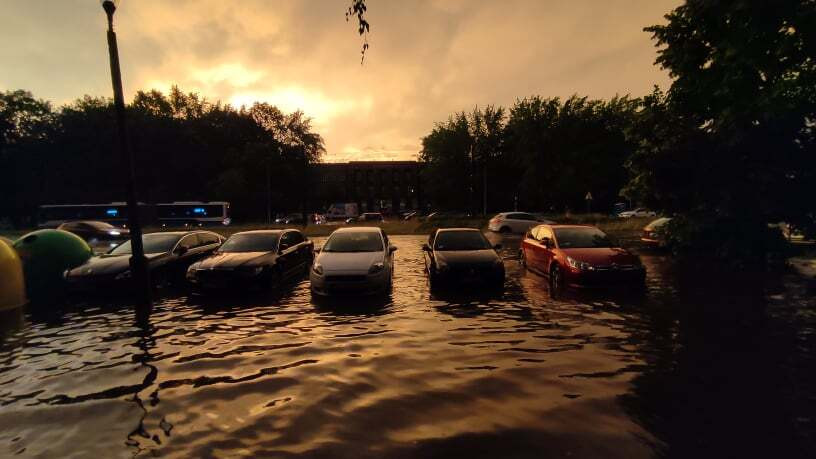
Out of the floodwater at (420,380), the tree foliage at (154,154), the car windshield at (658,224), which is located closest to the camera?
the floodwater at (420,380)

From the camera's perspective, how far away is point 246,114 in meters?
65.1

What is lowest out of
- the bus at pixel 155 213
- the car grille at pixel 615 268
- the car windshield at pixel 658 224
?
the car grille at pixel 615 268

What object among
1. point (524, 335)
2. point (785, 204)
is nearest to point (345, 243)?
point (524, 335)

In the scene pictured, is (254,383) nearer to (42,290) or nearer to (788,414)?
(788,414)

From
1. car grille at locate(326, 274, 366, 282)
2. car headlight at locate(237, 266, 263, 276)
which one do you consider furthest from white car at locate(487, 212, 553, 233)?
car headlight at locate(237, 266, 263, 276)

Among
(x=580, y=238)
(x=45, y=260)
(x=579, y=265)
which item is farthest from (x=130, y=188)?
(x=580, y=238)

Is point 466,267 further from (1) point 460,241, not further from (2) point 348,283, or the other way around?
(2) point 348,283

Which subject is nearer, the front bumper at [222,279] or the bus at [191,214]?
the front bumper at [222,279]

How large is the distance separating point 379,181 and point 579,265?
100905mm

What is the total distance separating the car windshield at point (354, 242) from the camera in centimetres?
1123

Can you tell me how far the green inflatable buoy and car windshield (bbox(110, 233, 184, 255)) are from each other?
3.87 ft

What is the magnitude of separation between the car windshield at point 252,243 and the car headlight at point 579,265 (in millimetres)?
7619

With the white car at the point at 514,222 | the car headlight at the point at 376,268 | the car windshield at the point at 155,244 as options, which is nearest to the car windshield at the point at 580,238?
the car headlight at the point at 376,268

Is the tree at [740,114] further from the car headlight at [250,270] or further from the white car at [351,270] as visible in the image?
the car headlight at [250,270]
